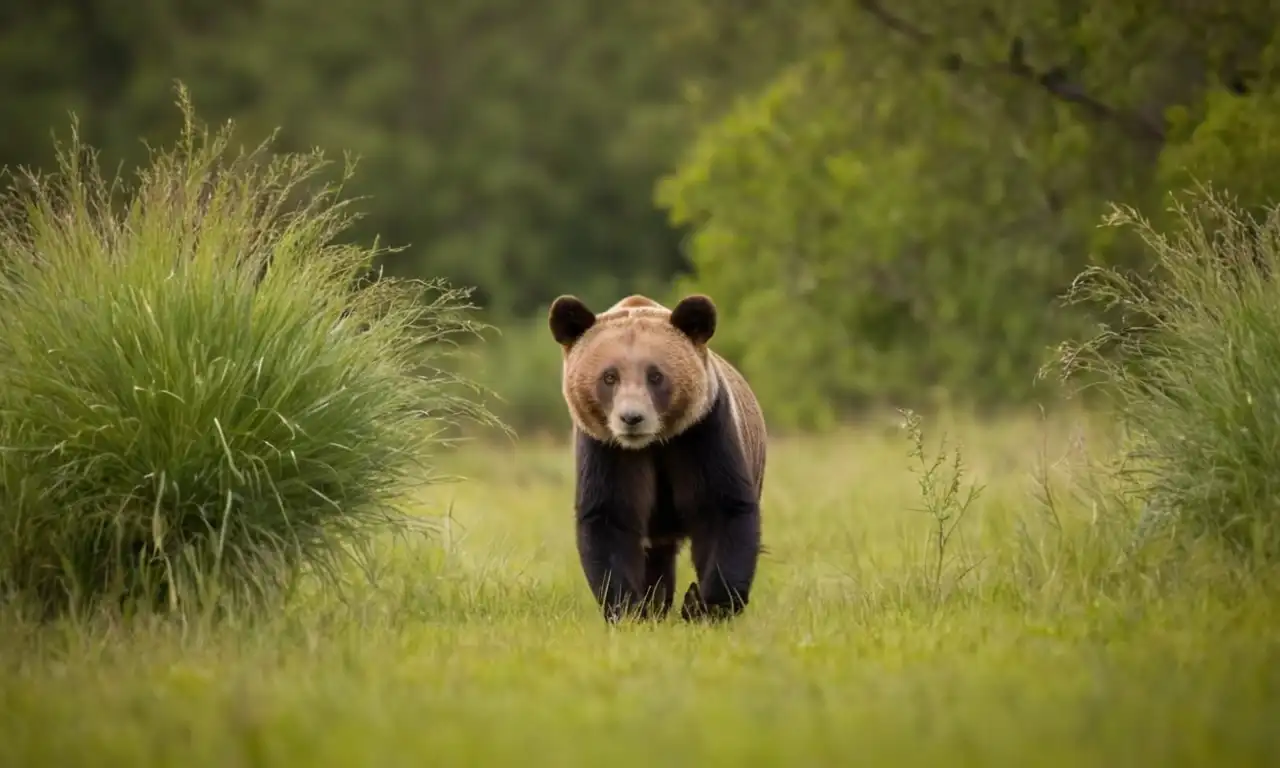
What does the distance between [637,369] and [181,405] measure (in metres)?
1.75

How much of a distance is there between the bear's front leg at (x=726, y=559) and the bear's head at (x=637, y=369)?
0.39 metres

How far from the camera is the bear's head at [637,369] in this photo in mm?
6668

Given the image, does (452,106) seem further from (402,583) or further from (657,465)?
(657,465)

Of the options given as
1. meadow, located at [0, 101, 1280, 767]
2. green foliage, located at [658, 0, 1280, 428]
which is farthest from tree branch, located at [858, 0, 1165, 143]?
meadow, located at [0, 101, 1280, 767]

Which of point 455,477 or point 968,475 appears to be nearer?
point 455,477

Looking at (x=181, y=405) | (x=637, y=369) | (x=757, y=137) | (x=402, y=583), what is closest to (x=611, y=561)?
(x=637, y=369)

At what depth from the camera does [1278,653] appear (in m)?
5.19

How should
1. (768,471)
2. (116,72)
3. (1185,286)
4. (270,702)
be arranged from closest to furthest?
(270,702)
(1185,286)
(768,471)
(116,72)

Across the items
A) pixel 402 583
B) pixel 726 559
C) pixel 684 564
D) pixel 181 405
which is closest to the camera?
pixel 181 405

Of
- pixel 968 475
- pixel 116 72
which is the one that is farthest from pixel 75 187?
pixel 116 72

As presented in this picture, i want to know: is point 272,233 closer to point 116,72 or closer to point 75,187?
point 75,187

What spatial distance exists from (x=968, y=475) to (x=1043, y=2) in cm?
347

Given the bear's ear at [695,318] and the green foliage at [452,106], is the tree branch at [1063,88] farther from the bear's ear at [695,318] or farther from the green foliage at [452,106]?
the green foliage at [452,106]

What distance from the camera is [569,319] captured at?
7164mm
